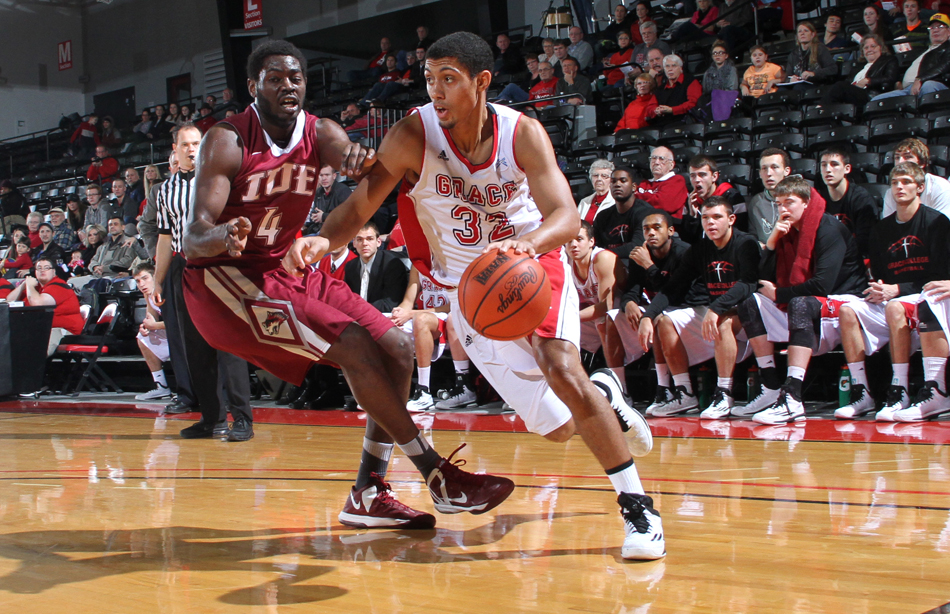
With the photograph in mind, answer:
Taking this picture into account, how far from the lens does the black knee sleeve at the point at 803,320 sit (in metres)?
Result: 5.39

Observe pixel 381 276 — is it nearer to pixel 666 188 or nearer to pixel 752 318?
pixel 666 188

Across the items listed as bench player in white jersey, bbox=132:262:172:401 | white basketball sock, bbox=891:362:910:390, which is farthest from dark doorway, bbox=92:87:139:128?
white basketball sock, bbox=891:362:910:390

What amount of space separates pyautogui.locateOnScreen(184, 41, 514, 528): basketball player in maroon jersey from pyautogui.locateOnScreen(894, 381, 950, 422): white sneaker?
3.28 m

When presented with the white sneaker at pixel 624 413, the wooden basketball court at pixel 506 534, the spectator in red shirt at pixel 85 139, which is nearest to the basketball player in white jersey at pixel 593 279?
the wooden basketball court at pixel 506 534

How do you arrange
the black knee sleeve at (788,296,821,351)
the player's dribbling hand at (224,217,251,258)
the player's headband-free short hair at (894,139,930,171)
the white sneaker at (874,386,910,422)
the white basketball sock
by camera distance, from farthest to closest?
the player's headband-free short hair at (894,139,930,171)
the black knee sleeve at (788,296,821,351)
the white basketball sock
the white sneaker at (874,386,910,422)
the player's dribbling hand at (224,217,251,258)

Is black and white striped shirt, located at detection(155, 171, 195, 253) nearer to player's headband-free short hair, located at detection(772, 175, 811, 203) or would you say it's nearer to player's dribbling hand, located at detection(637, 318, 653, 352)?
player's dribbling hand, located at detection(637, 318, 653, 352)

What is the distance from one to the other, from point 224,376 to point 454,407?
2166 mm

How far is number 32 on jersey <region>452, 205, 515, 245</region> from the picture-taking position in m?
2.84

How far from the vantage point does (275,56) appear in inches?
123

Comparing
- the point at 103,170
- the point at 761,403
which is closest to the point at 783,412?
the point at 761,403

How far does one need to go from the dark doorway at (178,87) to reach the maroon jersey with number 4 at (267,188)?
65.0ft

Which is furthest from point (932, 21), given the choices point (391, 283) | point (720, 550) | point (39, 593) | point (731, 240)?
point (39, 593)

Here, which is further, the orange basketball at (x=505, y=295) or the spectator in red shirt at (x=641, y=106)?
the spectator in red shirt at (x=641, y=106)

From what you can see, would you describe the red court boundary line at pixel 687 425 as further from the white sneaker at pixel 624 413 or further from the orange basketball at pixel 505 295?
the orange basketball at pixel 505 295
